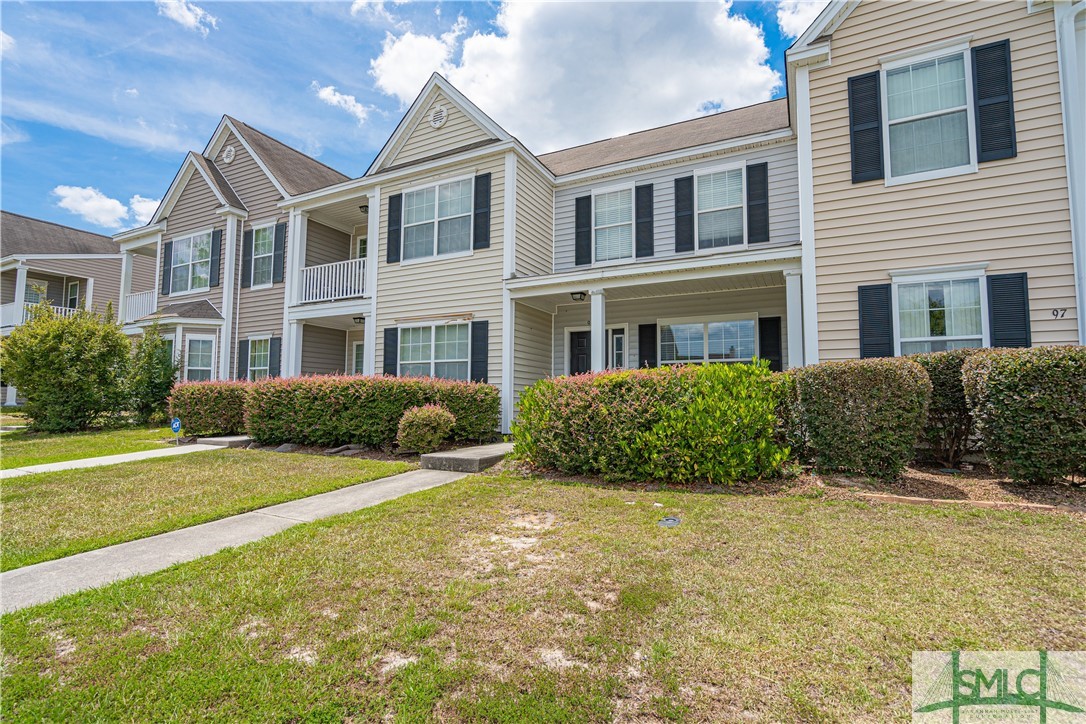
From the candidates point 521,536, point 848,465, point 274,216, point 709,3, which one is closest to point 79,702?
point 521,536

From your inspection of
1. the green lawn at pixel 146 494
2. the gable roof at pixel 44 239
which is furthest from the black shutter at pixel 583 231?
the gable roof at pixel 44 239

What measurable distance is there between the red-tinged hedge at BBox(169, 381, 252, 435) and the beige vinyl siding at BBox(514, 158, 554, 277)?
704 centimetres

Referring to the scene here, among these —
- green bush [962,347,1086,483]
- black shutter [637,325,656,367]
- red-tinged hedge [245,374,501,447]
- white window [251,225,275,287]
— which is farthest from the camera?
white window [251,225,275,287]

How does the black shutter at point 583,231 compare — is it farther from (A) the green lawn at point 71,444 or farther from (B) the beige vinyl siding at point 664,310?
(A) the green lawn at point 71,444

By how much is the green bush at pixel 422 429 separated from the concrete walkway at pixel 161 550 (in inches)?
92.0

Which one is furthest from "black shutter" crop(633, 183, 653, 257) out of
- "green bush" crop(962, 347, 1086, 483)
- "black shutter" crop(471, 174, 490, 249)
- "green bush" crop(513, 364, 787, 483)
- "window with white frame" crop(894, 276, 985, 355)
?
"green bush" crop(962, 347, 1086, 483)

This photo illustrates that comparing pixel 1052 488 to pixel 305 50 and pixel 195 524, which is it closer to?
pixel 195 524

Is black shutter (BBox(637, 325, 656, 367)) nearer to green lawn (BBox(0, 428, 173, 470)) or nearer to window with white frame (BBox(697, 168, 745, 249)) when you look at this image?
window with white frame (BBox(697, 168, 745, 249))

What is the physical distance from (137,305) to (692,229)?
62.6 ft

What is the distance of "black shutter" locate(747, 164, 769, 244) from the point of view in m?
10.2

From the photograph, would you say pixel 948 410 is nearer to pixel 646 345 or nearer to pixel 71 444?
pixel 646 345

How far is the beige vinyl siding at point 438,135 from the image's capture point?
481 inches

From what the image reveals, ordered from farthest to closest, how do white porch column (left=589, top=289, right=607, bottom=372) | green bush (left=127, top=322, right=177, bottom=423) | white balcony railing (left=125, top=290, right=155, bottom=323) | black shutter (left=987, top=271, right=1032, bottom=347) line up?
white balcony railing (left=125, top=290, right=155, bottom=323), green bush (left=127, top=322, right=177, bottom=423), white porch column (left=589, top=289, right=607, bottom=372), black shutter (left=987, top=271, right=1032, bottom=347)

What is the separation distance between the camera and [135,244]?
1780cm
